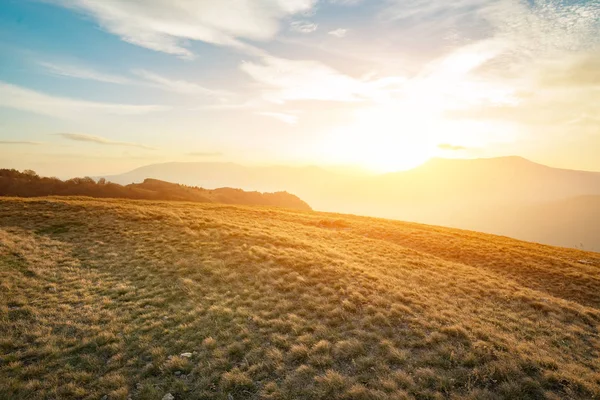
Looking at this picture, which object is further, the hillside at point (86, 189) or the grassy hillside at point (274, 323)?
the hillside at point (86, 189)

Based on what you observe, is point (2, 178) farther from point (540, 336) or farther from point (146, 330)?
point (540, 336)

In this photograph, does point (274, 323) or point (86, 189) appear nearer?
point (274, 323)

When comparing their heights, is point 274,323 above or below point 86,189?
below

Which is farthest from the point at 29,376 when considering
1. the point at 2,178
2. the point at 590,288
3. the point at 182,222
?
the point at 2,178

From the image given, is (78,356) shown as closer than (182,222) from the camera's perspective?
Yes

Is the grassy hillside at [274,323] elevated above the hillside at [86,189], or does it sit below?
below

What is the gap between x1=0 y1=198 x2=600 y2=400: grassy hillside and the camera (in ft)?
28.6

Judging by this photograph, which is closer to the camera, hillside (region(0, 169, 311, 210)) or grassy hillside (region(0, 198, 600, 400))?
grassy hillside (region(0, 198, 600, 400))

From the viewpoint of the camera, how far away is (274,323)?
12164 mm

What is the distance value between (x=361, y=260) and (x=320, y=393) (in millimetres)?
15664

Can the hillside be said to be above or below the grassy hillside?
above

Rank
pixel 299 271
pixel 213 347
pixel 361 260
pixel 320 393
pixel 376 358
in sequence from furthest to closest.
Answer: pixel 361 260, pixel 299 271, pixel 213 347, pixel 376 358, pixel 320 393

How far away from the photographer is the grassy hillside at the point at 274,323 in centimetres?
873

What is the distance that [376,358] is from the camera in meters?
9.76
